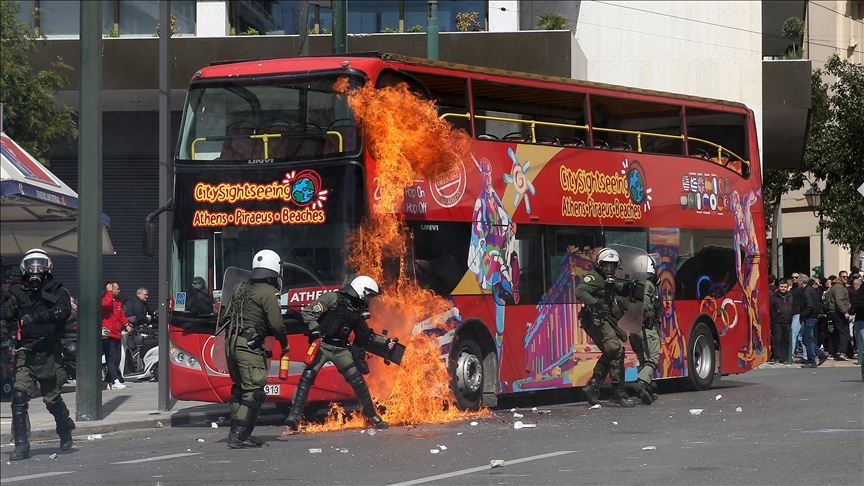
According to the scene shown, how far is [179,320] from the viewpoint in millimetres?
14047

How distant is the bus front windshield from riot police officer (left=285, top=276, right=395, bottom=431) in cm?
154

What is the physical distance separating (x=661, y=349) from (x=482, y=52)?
34.7 feet

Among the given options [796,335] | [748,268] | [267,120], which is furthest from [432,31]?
[796,335]

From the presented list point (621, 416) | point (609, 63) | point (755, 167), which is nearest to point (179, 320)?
point (621, 416)

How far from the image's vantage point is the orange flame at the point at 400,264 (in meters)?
13.4

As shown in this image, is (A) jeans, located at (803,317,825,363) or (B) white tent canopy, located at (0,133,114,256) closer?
(B) white tent canopy, located at (0,133,114,256)

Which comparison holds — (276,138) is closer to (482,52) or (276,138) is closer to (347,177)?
(347,177)

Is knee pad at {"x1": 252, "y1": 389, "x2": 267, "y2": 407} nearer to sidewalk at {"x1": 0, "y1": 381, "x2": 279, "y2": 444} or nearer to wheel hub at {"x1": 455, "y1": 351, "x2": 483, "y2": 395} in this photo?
sidewalk at {"x1": 0, "y1": 381, "x2": 279, "y2": 444}

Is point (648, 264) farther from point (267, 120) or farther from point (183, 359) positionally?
point (183, 359)

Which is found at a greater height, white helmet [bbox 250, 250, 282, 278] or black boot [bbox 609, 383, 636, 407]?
white helmet [bbox 250, 250, 282, 278]

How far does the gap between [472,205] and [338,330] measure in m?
2.83

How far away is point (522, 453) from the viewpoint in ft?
34.7

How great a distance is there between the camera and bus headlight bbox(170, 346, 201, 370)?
14.0 metres

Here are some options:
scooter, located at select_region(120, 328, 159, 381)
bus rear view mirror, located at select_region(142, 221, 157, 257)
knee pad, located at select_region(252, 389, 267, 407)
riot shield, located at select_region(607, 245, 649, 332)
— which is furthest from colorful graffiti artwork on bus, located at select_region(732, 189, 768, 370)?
knee pad, located at select_region(252, 389, 267, 407)
